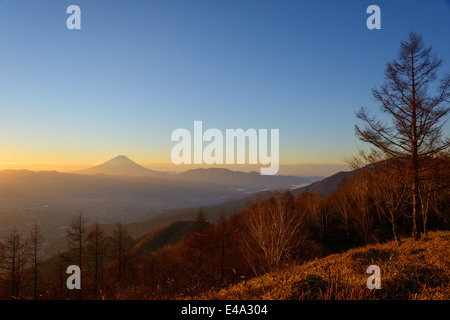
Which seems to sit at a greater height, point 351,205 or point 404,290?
point 404,290

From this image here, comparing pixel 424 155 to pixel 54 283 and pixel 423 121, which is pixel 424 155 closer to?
pixel 423 121

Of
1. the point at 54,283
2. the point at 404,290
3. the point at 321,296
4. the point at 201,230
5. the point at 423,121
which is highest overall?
the point at 423,121

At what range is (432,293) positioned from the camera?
386 cm

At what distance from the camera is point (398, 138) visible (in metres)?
10.7

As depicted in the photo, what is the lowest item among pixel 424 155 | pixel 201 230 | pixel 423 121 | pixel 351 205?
pixel 201 230

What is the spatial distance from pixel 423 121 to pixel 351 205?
98.6ft
